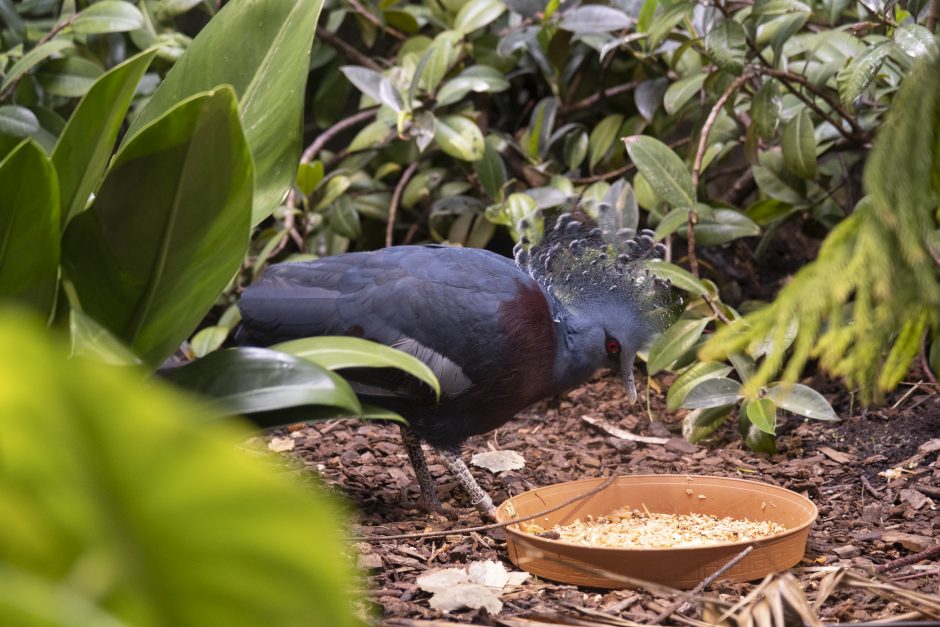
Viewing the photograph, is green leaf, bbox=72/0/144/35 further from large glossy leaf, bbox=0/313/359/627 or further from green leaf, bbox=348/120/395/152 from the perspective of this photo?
large glossy leaf, bbox=0/313/359/627

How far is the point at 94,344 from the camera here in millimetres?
1532

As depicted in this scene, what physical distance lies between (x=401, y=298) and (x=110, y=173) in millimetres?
1428

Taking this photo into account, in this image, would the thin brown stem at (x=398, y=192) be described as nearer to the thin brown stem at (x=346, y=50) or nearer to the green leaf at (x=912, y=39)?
the thin brown stem at (x=346, y=50)

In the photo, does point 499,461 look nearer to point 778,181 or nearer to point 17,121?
point 778,181

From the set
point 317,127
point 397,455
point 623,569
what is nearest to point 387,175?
point 317,127

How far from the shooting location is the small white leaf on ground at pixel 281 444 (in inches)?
151

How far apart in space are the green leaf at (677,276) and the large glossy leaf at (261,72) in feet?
5.23

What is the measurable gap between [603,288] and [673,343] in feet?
1.12

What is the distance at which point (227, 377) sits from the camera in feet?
5.68

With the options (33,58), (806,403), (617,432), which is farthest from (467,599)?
(33,58)

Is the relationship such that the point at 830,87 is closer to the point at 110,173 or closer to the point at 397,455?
the point at 397,455

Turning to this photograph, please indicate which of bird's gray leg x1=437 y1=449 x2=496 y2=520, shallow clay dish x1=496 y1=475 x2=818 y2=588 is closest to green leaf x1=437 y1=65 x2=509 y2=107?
bird's gray leg x1=437 y1=449 x2=496 y2=520

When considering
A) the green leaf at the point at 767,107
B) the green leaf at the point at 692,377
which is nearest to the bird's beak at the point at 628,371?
the green leaf at the point at 692,377

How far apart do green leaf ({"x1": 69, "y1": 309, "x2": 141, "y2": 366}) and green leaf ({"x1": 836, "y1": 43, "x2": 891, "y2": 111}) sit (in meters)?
2.70
